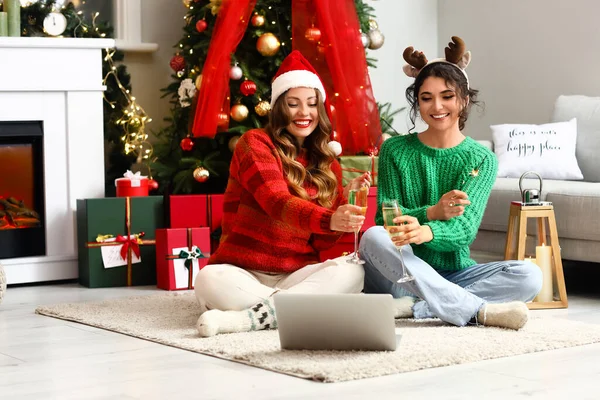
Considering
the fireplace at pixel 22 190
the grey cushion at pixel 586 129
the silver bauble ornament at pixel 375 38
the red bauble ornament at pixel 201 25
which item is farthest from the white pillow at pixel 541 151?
the fireplace at pixel 22 190

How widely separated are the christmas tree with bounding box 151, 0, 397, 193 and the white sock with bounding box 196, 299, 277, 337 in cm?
153

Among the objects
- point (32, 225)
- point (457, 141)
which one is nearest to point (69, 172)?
point (32, 225)

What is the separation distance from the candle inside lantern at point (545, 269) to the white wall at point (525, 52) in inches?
65.2

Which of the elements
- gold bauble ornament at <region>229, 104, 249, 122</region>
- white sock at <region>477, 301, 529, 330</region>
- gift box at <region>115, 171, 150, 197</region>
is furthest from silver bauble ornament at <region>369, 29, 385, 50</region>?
white sock at <region>477, 301, 529, 330</region>

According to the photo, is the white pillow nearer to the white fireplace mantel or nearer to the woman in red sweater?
the woman in red sweater

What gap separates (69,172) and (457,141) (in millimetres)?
1961

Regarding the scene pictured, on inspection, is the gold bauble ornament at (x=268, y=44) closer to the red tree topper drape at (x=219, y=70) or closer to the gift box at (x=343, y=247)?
the red tree topper drape at (x=219, y=70)

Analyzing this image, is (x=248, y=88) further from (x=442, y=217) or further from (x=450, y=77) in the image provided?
(x=442, y=217)

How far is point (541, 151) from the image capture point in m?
4.50

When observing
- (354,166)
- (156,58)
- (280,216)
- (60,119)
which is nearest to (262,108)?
(354,166)

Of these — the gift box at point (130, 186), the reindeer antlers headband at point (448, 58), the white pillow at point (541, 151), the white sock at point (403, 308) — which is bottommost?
the white sock at point (403, 308)

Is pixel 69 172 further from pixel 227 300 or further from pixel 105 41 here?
pixel 227 300

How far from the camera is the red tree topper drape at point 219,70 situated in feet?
14.1

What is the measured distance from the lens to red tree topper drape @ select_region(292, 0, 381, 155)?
4418mm
